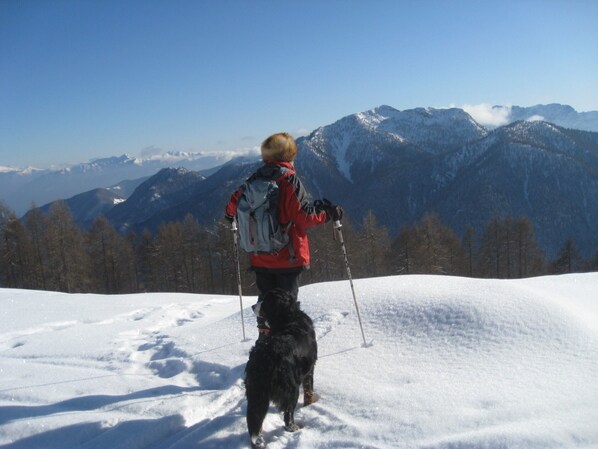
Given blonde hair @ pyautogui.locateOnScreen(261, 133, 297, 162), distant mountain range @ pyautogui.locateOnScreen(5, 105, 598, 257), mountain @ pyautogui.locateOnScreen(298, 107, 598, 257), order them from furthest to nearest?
distant mountain range @ pyautogui.locateOnScreen(5, 105, 598, 257) < mountain @ pyautogui.locateOnScreen(298, 107, 598, 257) < blonde hair @ pyautogui.locateOnScreen(261, 133, 297, 162)

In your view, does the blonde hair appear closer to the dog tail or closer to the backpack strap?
the backpack strap

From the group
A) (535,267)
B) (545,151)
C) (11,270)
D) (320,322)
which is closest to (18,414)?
(320,322)

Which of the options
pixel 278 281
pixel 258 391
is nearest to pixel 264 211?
pixel 278 281

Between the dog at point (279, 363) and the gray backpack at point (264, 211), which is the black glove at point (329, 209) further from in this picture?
the dog at point (279, 363)

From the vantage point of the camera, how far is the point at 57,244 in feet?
109

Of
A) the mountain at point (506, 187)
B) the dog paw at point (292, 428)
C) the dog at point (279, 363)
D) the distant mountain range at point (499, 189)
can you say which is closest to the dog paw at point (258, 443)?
the dog at point (279, 363)

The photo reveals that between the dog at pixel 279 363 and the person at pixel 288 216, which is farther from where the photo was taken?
the person at pixel 288 216

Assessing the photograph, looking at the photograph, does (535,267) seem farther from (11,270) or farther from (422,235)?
(11,270)

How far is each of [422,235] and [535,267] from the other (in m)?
14.3

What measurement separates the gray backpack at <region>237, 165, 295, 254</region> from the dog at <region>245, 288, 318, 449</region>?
1.75 feet

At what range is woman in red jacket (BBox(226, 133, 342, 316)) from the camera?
4032 millimetres

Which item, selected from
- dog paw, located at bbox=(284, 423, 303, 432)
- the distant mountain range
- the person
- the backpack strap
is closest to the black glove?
the person

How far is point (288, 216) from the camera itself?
160 inches

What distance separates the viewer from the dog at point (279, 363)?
3.13 meters
